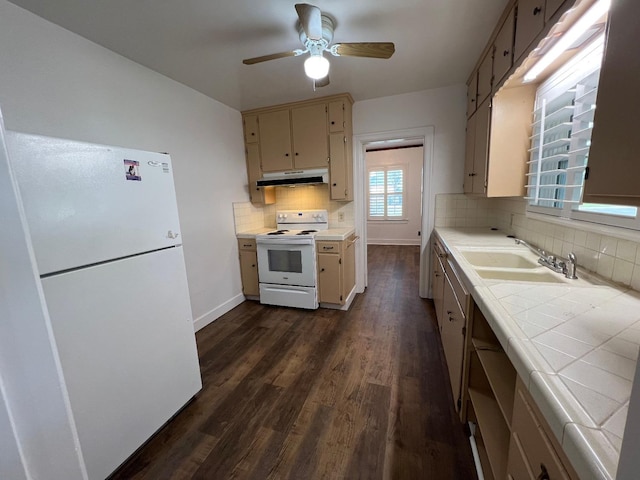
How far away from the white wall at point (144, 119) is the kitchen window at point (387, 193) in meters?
3.83

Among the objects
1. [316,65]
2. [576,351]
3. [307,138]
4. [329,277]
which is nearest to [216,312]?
[329,277]

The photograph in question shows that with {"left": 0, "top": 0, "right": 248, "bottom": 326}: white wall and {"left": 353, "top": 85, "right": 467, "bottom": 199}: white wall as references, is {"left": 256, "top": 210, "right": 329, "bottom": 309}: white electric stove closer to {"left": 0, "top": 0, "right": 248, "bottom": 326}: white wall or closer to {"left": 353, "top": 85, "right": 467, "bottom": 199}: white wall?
{"left": 0, "top": 0, "right": 248, "bottom": 326}: white wall

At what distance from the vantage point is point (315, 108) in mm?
2896

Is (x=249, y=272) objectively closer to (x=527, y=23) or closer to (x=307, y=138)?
(x=307, y=138)

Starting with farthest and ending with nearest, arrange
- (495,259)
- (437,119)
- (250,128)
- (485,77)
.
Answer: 1. (250,128)
2. (437,119)
3. (485,77)
4. (495,259)

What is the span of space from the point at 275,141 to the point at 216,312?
7.04 feet

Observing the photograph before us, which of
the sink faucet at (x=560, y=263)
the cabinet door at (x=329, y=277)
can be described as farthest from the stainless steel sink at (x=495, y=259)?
the cabinet door at (x=329, y=277)

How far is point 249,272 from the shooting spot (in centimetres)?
323

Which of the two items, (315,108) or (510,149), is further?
(315,108)

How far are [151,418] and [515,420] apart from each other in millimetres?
1710

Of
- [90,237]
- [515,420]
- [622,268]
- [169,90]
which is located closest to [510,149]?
[622,268]

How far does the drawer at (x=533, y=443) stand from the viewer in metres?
0.54

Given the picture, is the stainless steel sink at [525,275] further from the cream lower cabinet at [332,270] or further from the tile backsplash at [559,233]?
the cream lower cabinet at [332,270]

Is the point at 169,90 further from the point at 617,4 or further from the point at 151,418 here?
the point at 617,4
